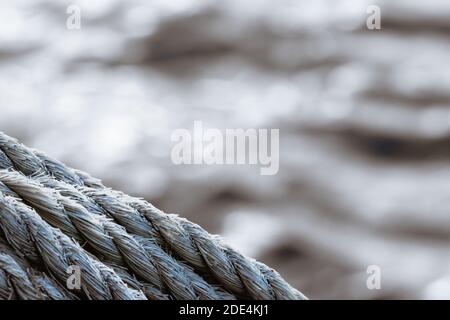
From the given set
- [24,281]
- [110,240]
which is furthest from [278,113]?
[24,281]

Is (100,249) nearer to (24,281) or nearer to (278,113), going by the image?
(24,281)

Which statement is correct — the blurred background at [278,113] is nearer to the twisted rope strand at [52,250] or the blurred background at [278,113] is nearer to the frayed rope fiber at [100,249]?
the frayed rope fiber at [100,249]

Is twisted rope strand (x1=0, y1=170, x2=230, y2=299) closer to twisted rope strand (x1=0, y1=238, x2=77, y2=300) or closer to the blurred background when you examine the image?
twisted rope strand (x1=0, y1=238, x2=77, y2=300)

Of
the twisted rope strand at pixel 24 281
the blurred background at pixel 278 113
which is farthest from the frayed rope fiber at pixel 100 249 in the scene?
the blurred background at pixel 278 113

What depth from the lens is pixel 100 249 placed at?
89 centimetres

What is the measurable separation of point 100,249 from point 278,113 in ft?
3.72

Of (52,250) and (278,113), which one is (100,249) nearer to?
(52,250)

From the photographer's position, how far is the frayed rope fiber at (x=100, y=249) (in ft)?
2.71

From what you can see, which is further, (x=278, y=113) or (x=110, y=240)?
(x=278, y=113)

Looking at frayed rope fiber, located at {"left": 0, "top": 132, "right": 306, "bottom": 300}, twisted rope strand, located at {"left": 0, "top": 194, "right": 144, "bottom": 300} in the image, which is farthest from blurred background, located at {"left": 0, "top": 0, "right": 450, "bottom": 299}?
twisted rope strand, located at {"left": 0, "top": 194, "right": 144, "bottom": 300}

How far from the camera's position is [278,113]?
1973mm

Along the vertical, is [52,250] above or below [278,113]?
below

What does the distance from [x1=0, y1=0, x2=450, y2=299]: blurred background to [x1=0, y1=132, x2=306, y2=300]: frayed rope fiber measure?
0.64 m
